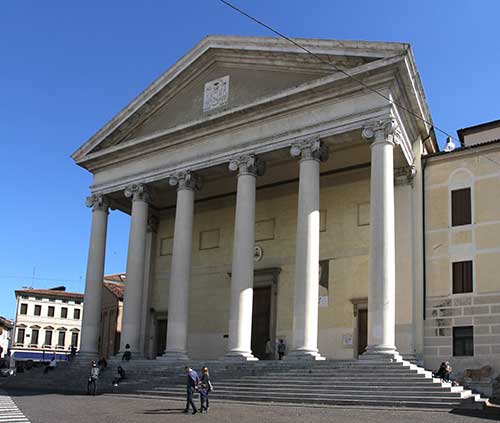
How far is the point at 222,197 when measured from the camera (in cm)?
3231

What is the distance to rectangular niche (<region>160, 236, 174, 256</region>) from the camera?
34000 mm

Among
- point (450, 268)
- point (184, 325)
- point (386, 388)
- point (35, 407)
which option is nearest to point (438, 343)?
point (450, 268)

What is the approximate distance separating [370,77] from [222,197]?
12.1m


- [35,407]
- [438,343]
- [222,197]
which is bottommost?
[35,407]

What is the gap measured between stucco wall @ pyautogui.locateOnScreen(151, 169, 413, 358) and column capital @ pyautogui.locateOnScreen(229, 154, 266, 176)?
4.30 meters

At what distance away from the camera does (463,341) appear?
23547 mm

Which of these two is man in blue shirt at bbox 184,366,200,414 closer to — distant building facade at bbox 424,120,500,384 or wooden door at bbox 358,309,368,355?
wooden door at bbox 358,309,368,355

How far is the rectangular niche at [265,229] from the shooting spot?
3016 centimetres

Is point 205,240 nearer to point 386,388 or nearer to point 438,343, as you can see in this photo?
point 438,343

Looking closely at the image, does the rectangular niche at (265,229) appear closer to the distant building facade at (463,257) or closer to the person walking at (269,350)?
the person walking at (269,350)

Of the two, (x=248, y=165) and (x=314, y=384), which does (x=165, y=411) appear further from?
(x=248, y=165)

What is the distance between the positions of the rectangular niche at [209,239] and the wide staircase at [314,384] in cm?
839

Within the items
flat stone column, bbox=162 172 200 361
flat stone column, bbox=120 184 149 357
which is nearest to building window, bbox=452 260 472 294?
flat stone column, bbox=162 172 200 361

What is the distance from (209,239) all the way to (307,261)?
11.1m
